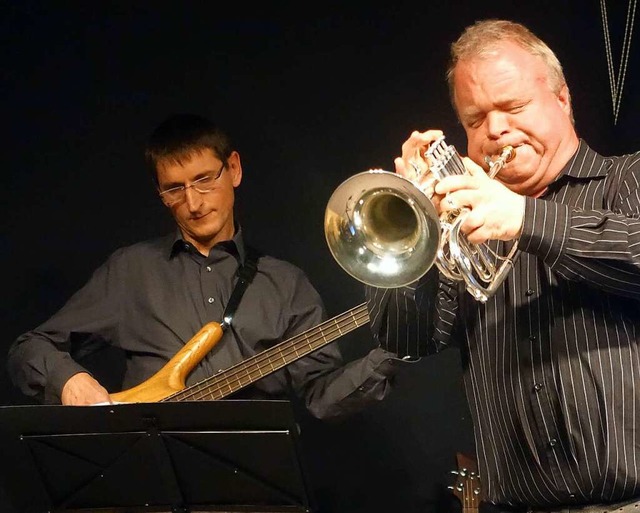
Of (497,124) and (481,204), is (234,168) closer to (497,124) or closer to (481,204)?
(497,124)

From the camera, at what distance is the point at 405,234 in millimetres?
1832

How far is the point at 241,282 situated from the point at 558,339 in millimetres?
1403

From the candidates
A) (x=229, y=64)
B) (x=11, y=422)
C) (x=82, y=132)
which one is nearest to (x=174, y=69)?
(x=229, y=64)

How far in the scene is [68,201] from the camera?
352cm

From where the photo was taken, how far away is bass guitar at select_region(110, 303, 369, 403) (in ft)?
9.10

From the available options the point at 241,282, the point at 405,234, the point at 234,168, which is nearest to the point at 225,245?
the point at 241,282

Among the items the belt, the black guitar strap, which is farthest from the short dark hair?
the belt

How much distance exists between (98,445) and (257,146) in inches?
57.4

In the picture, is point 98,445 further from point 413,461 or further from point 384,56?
point 384,56

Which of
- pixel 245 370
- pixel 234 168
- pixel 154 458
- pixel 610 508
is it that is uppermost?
pixel 234 168

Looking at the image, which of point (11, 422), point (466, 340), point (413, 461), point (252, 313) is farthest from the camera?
point (413, 461)

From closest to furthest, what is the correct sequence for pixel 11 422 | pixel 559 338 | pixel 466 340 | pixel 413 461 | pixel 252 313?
pixel 559 338
pixel 466 340
pixel 11 422
pixel 252 313
pixel 413 461

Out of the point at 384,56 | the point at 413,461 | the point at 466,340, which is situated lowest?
the point at 413,461

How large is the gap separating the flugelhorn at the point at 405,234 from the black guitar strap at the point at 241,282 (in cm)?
110
